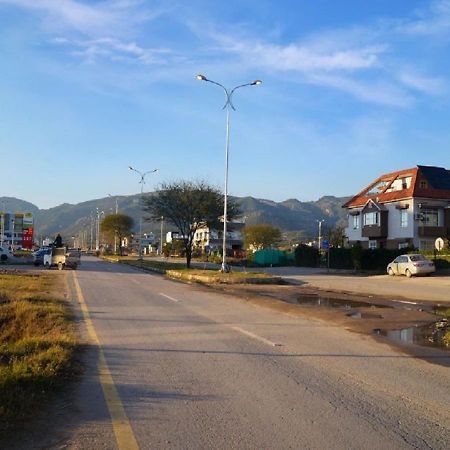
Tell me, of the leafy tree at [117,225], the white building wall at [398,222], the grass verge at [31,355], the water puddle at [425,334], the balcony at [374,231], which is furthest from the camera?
the leafy tree at [117,225]

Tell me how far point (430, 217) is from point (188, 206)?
2517cm

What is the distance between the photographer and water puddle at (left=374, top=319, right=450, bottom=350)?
10984mm

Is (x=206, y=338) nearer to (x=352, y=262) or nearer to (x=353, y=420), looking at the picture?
(x=353, y=420)

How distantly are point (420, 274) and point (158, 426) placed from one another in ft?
110

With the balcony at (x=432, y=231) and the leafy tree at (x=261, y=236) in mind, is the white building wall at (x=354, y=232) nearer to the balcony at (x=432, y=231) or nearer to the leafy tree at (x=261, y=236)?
the balcony at (x=432, y=231)

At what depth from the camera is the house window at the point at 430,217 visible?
53.7 metres

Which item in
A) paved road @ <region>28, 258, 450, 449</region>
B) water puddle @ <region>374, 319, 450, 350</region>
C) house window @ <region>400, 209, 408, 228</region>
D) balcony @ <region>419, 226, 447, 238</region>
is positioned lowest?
water puddle @ <region>374, 319, 450, 350</region>

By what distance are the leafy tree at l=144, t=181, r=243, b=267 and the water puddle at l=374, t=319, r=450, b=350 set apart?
30.0 metres

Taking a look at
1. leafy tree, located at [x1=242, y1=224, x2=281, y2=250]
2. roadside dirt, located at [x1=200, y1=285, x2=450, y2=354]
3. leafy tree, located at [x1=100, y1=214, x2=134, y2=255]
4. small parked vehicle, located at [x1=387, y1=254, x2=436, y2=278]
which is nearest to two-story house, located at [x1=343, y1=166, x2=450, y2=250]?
small parked vehicle, located at [x1=387, y1=254, x2=436, y2=278]

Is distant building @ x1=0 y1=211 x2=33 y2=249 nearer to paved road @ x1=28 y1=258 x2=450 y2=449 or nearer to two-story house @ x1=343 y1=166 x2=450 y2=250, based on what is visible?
two-story house @ x1=343 y1=166 x2=450 y2=250

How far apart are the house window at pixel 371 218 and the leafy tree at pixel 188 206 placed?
20.3 metres

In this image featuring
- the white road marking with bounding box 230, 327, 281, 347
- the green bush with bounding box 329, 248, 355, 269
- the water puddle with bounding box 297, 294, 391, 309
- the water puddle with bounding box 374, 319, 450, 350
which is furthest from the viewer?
the green bush with bounding box 329, 248, 355, 269

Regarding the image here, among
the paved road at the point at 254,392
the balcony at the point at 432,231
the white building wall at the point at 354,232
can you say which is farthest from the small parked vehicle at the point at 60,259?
the paved road at the point at 254,392

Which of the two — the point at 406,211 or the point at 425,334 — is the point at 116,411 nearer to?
the point at 425,334
